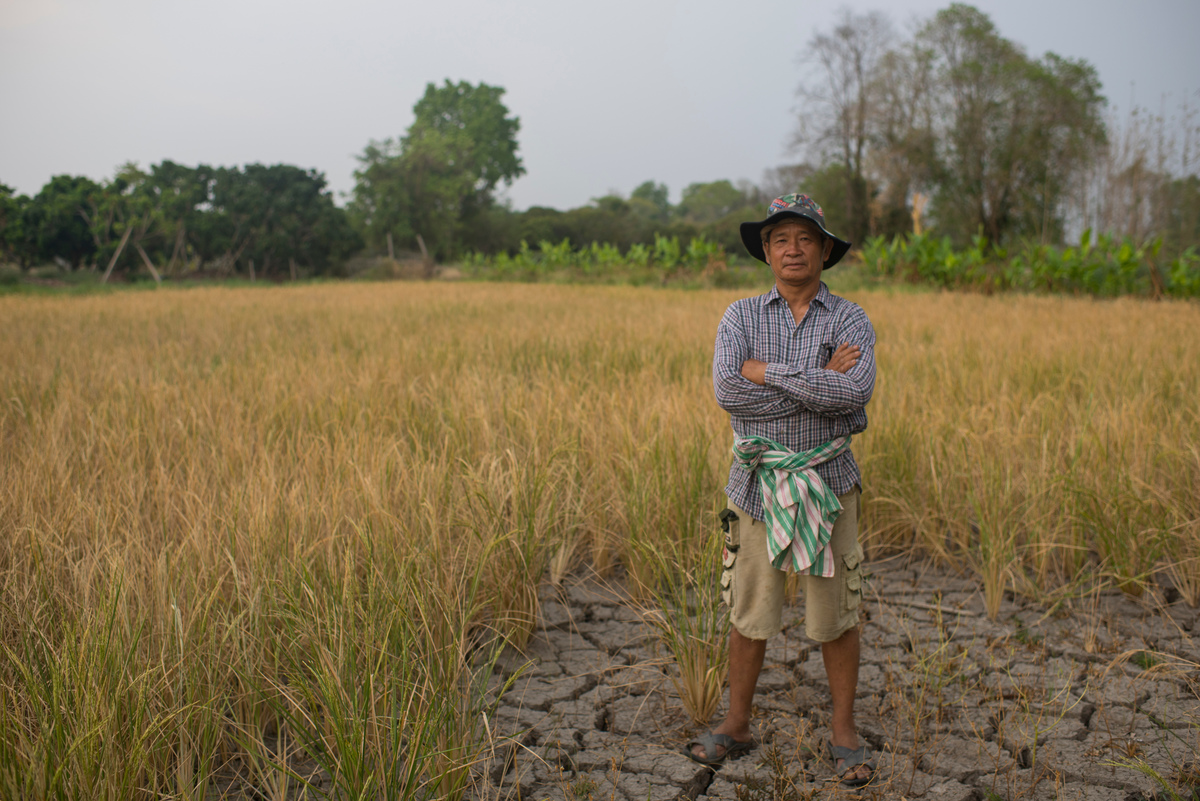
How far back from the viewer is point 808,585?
1.57 metres

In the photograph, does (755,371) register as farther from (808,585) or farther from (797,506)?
(808,585)

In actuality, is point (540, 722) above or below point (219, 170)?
below

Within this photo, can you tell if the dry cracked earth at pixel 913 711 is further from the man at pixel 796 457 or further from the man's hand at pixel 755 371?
the man's hand at pixel 755 371

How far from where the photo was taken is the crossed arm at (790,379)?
1.44m

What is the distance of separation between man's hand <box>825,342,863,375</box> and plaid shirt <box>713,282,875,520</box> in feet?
0.05

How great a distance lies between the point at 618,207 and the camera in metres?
57.8

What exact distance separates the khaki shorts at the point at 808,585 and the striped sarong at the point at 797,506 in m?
0.04

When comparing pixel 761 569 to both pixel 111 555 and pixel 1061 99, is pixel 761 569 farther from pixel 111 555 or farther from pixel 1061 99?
pixel 1061 99

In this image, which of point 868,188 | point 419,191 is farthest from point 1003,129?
point 419,191

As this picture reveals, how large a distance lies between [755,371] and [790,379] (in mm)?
92

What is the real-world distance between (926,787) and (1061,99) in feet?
104

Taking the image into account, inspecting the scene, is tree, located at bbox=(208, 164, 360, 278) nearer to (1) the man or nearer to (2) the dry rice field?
(2) the dry rice field

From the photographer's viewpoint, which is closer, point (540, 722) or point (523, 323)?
point (540, 722)

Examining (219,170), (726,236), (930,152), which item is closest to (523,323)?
(930,152)
